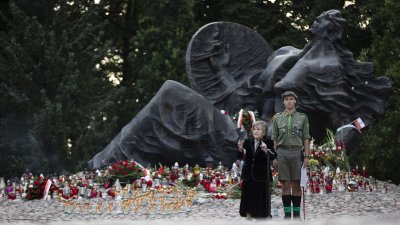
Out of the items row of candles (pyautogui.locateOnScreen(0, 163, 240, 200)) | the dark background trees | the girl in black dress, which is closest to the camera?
the girl in black dress

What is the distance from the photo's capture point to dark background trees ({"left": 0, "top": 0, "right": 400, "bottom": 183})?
20.8 m

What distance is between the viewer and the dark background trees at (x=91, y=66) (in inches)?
819

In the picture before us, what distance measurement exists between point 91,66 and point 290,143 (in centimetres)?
1623

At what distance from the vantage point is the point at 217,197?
34.2 feet

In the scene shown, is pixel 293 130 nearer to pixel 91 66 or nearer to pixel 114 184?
pixel 114 184

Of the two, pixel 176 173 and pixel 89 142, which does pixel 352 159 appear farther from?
pixel 176 173

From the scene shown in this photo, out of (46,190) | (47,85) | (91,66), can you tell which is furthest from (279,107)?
(47,85)

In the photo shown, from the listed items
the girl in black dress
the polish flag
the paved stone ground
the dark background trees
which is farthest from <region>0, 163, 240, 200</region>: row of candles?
the dark background trees

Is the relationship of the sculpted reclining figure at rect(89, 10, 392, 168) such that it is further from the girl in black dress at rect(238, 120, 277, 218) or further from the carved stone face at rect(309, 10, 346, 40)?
the girl in black dress at rect(238, 120, 277, 218)

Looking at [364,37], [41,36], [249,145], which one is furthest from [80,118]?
[249,145]

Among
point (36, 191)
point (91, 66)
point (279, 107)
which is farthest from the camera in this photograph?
point (91, 66)

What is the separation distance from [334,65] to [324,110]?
93 centimetres

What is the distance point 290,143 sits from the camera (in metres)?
6.61

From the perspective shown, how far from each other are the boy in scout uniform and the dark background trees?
46.3 ft
